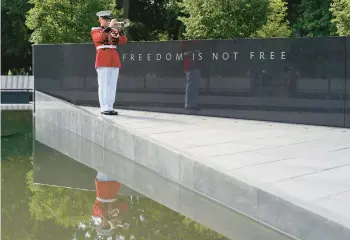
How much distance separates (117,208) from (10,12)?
23.3 m

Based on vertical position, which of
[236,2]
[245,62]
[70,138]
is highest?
[236,2]

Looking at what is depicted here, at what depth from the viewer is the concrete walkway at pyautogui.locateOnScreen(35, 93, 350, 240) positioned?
425 cm

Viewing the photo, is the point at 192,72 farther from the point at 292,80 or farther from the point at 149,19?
the point at 149,19

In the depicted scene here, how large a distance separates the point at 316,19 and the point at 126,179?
1969 cm

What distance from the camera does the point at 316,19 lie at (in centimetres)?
2427

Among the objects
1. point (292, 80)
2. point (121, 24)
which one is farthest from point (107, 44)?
point (292, 80)

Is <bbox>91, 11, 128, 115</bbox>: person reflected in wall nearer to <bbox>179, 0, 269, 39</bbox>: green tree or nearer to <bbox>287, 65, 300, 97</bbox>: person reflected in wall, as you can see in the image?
<bbox>287, 65, 300, 97</bbox>: person reflected in wall

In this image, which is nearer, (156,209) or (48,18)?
(156,209)

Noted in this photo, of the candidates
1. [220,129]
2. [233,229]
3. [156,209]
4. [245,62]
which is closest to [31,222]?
[156,209]

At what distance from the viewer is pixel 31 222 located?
4816mm

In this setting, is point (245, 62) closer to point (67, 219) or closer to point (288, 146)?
point (288, 146)

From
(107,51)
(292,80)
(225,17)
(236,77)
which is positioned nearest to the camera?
(292,80)

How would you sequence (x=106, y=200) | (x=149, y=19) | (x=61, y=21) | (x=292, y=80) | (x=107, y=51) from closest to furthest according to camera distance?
(x=106, y=200) < (x=292, y=80) < (x=107, y=51) < (x=61, y=21) < (x=149, y=19)

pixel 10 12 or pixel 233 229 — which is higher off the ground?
pixel 10 12
